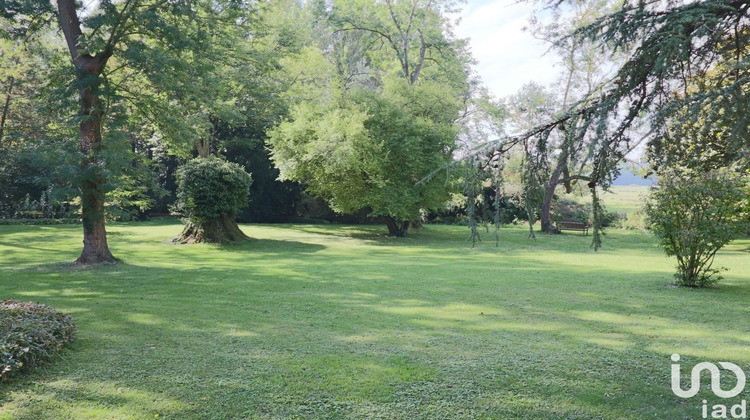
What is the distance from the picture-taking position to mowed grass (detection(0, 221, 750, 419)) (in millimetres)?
4367

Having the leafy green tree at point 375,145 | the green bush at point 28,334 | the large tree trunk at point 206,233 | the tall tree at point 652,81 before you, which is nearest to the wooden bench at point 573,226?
the leafy green tree at point 375,145

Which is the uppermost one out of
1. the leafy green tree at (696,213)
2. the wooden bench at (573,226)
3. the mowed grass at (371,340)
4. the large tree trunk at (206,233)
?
the leafy green tree at (696,213)

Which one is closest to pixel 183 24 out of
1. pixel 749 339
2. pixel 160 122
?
pixel 160 122

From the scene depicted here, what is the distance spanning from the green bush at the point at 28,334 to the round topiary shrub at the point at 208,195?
11762mm

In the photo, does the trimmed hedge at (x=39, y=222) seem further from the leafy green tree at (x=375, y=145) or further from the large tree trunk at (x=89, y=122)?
the large tree trunk at (x=89, y=122)

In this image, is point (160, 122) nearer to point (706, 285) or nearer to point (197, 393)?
point (197, 393)

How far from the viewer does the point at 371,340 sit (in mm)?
6336

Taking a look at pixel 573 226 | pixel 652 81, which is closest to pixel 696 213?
pixel 652 81

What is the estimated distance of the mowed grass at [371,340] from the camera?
4.37 m

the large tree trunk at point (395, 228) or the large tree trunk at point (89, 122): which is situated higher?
the large tree trunk at point (89, 122)

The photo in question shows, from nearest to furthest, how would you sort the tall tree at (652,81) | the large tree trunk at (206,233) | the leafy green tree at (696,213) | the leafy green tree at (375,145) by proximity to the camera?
the tall tree at (652,81) → the leafy green tree at (696,213) → the large tree trunk at (206,233) → the leafy green tree at (375,145)

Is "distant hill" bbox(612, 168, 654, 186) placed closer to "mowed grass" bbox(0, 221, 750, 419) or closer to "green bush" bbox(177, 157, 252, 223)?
"mowed grass" bbox(0, 221, 750, 419)

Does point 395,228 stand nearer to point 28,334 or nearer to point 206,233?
point 206,233

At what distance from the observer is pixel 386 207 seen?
68.4 ft
